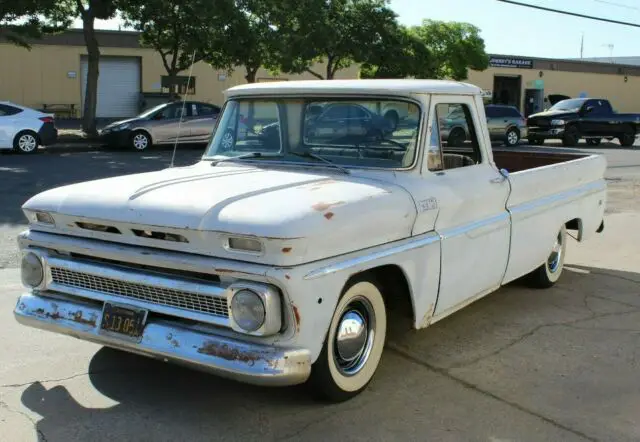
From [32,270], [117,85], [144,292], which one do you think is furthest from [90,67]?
[144,292]

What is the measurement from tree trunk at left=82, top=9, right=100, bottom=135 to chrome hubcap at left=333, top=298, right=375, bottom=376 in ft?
68.0

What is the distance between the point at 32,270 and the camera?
13.2 feet

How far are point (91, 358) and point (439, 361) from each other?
2.23 meters

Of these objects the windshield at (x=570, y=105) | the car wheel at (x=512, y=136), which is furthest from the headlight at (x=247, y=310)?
the windshield at (x=570, y=105)

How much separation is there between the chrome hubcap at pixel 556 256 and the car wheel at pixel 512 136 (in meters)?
20.9

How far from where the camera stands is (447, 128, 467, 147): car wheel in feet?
17.2

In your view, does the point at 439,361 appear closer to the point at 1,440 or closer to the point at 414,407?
the point at 414,407

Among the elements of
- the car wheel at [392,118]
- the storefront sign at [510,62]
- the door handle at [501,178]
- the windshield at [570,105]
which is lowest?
the door handle at [501,178]

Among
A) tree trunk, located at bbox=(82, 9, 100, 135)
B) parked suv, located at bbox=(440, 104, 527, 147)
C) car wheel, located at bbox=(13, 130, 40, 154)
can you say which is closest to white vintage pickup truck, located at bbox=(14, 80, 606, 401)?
car wheel, located at bbox=(13, 130, 40, 154)

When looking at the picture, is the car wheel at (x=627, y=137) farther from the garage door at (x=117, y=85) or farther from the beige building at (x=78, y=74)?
the garage door at (x=117, y=85)

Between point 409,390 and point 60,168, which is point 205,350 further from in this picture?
point 60,168

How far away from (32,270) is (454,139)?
123 inches

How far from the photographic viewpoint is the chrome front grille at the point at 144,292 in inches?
138

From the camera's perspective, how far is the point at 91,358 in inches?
178
